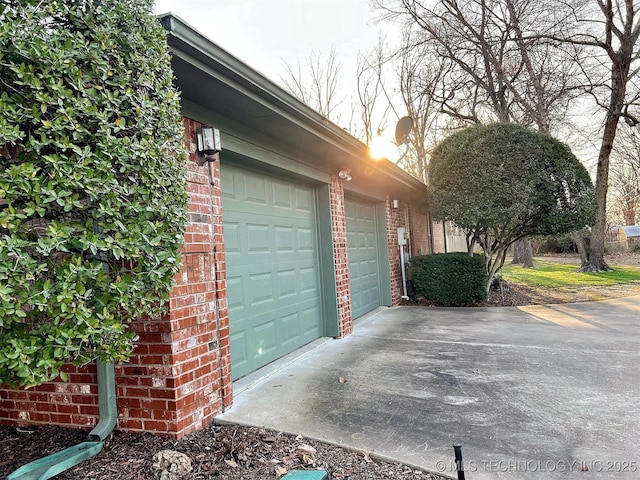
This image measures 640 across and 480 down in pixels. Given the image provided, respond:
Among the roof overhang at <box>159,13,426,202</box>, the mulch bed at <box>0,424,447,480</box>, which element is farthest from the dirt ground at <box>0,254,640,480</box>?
the roof overhang at <box>159,13,426,202</box>

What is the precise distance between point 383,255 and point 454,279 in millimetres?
1516

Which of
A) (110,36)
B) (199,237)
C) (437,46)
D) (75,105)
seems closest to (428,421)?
(199,237)

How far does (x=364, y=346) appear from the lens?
511 cm

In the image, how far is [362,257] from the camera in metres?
7.29

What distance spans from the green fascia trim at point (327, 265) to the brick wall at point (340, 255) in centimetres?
6

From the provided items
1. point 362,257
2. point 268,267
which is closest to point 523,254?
point 362,257

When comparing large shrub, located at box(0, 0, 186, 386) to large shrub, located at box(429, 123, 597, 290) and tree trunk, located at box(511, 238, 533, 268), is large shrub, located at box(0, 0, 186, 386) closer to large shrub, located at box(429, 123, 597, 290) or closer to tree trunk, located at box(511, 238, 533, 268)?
large shrub, located at box(429, 123, 597, 290)

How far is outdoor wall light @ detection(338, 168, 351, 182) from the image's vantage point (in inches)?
232

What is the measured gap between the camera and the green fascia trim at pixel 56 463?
6.95ft

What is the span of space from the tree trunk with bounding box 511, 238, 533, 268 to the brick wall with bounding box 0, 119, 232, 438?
56.7ft

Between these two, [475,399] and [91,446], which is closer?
[91,446]

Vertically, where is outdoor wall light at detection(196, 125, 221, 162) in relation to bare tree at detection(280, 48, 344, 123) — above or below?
below

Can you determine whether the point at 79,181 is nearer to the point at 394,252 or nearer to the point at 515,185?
the point at 394,252

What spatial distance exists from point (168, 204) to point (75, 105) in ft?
2.11
